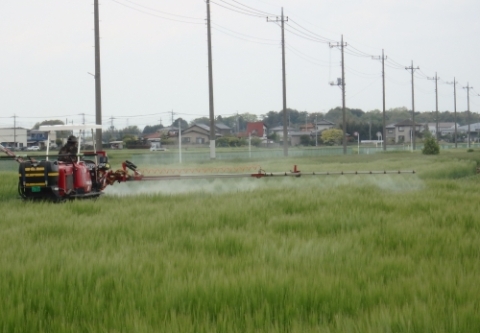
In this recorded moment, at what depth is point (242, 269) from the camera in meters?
5.75

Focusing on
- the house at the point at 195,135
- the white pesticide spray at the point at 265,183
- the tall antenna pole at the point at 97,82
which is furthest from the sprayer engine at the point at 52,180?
the house at the point at 195,135

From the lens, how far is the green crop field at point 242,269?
435 cm

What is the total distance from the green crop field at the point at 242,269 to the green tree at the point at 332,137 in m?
75.1

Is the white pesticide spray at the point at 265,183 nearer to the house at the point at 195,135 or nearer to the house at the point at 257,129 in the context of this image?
the house at the point at 195,135

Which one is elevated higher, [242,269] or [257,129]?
[257,129]

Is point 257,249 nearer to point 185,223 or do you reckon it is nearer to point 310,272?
point 310,272

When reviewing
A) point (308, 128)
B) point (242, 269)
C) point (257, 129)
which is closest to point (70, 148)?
point (242, 269)

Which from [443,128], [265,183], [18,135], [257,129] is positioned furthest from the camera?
[443,128]

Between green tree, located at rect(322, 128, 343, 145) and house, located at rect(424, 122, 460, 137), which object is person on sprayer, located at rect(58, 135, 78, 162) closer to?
green tree, located at rect(322, 128, 343, 145)

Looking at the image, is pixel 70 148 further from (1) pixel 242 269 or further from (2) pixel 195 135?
(2) pixel 195 135

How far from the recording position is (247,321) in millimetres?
4254

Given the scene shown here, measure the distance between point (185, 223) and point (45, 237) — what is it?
194 cm

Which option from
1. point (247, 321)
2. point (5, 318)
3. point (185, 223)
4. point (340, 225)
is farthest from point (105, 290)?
point (340, 225)

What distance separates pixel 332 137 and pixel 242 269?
8144cm
